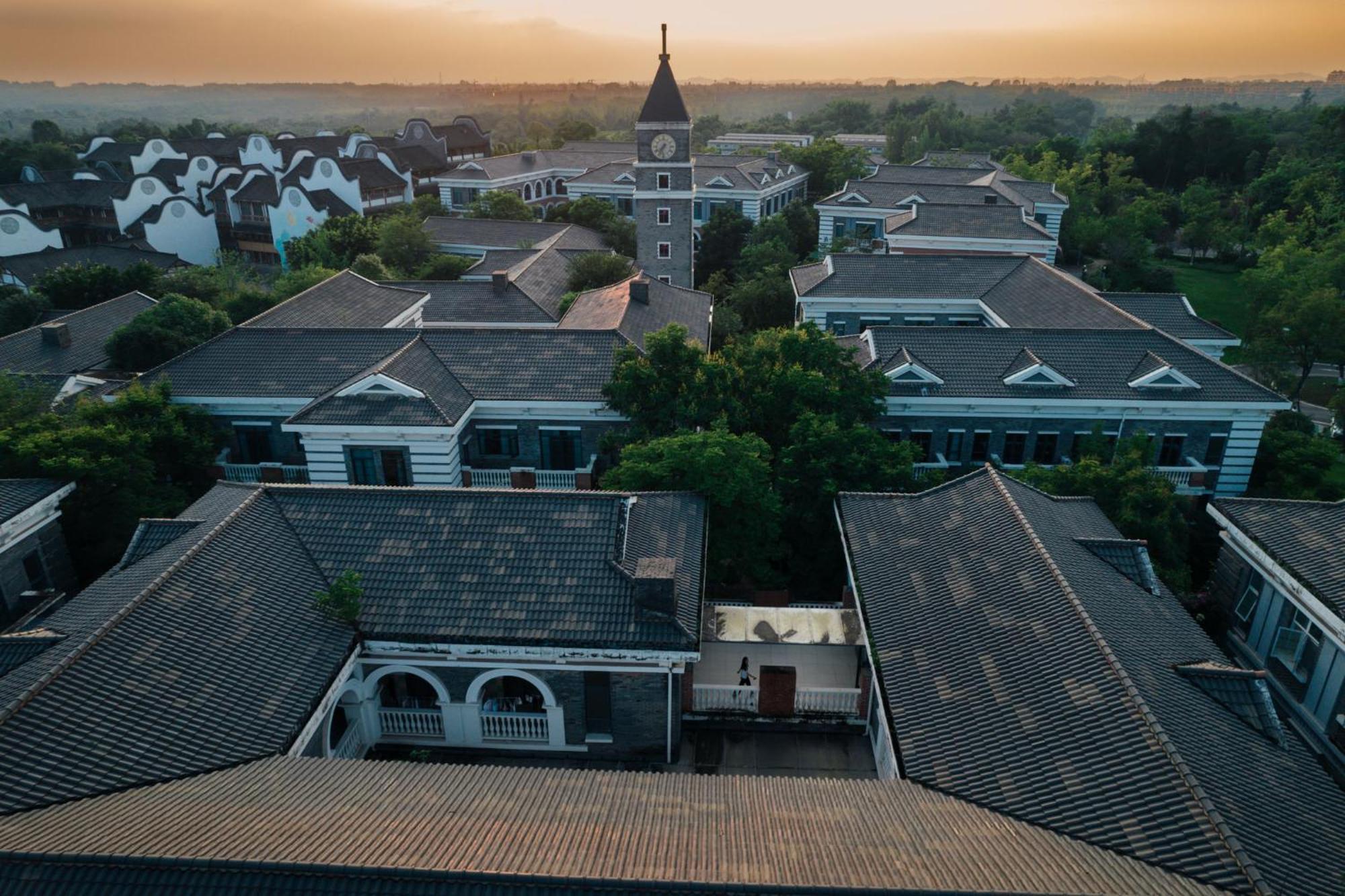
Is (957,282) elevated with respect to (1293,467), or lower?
elevated

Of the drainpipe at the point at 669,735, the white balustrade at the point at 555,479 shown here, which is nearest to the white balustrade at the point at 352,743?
the drainpipe at the point at 669,735

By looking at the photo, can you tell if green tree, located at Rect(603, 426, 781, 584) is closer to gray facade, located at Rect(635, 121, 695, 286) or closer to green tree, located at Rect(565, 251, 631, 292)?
green tree, located at Rect(565, 251, 631, 292)

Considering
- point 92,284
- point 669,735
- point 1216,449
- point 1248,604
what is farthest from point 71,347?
point 1216,449

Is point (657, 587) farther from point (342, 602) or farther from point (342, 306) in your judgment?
point (342, 306)

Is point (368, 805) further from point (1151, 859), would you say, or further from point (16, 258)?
point (16, 258)

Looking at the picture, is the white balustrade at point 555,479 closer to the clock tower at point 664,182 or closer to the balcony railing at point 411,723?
the balcony railing at point 411,723

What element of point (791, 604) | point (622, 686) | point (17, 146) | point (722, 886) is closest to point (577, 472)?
point (791, 604)

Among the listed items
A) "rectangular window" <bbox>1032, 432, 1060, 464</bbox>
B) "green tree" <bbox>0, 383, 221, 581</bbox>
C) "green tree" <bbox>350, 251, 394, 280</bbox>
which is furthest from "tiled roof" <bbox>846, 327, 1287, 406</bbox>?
"green tree" <bbox>350, 251, 394, 280</bbox>
